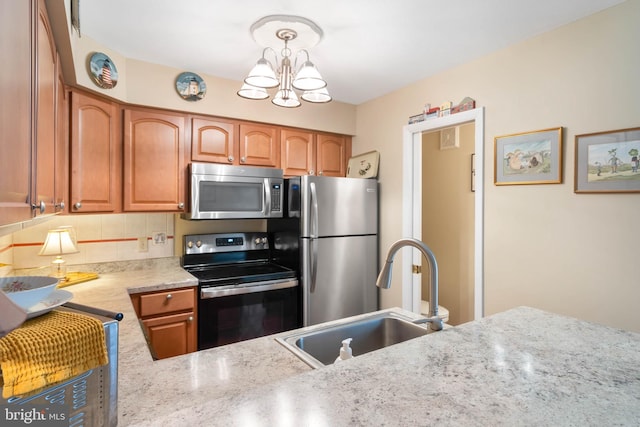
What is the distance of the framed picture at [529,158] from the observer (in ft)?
6.04

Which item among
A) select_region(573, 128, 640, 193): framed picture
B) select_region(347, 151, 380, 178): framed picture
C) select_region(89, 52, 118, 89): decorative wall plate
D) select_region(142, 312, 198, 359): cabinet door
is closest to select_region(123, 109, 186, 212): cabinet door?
select_region(89, 52, 118, 89): decorative wall plate

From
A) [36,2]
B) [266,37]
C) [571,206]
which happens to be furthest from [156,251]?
[571,206]

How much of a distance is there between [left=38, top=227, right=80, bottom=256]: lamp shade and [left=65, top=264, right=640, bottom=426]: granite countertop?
1343 mm

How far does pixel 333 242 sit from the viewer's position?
9.00 ft

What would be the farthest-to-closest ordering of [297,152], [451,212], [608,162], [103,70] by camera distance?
[451,212], [297,152], [103,70], [608,162]

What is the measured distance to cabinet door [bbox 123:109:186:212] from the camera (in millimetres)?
2340

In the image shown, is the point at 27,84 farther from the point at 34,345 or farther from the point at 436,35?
the point at 436,35

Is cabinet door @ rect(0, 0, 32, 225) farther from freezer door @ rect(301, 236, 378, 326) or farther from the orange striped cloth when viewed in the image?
freezer door @ rect(301, 236, 378, 326)

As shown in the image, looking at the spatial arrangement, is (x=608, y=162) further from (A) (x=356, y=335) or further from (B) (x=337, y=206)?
(B) (x=337, y=206)

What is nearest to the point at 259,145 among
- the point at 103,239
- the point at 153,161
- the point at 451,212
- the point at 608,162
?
the point at 153,161

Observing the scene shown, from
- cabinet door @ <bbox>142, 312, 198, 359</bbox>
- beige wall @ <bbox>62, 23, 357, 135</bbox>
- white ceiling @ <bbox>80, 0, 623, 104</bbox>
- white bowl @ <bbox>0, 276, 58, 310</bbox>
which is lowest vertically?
cabinet door @ <bbox>142, 312, 198, 359</bbox>

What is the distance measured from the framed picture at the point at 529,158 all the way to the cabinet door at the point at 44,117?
224 centimetres

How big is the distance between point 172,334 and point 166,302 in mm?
220

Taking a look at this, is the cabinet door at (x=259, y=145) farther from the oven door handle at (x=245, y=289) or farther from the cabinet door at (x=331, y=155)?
the oven door handle at (x=245, y=289)
